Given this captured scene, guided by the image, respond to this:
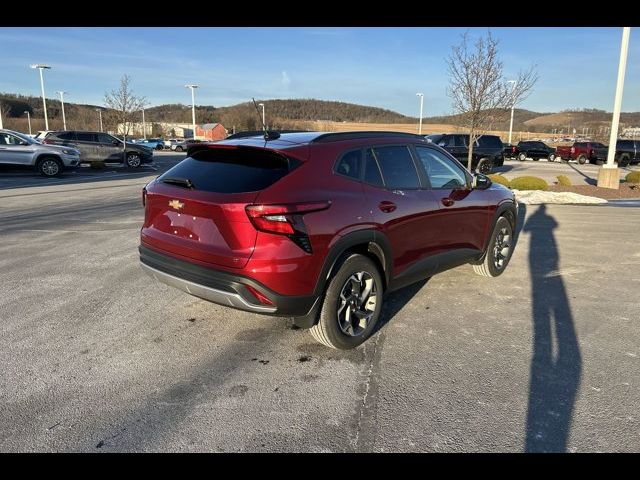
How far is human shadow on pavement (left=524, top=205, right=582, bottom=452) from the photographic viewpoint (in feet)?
8.55

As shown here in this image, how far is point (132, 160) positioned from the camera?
23125 millimetres

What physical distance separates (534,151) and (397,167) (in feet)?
122

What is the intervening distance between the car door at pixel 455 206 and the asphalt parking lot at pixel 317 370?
59 centimetres

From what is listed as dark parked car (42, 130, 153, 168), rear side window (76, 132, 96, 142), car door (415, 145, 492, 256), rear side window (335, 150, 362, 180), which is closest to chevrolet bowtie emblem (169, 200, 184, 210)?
rear side window (335, 150, 362, 180)

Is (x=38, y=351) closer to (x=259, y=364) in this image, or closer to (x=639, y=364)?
(x=259, y=364)

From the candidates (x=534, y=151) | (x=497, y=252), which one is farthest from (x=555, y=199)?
(x=534, y=151)

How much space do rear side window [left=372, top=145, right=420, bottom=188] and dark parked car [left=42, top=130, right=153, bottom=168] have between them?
70.5ft

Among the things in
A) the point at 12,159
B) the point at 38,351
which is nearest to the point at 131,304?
the point at 38,351

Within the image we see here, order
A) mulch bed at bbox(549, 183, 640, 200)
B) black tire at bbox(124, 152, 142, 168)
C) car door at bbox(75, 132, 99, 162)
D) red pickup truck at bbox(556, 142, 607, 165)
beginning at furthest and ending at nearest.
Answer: red pickup truck at bbox(556, 142, 607, 165), black tire at bbox(124, 152, 142, 168), car door at bbox(75, 132, 99, 162), mulch bed at bbox(549, 183, 640, 200)

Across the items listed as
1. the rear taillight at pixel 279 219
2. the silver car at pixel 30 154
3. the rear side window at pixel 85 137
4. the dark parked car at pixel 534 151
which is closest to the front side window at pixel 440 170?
the rear taillight at pixel 279 219

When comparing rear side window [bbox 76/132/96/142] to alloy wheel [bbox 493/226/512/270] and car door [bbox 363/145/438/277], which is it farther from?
car door [bbox 363/145/438/277]

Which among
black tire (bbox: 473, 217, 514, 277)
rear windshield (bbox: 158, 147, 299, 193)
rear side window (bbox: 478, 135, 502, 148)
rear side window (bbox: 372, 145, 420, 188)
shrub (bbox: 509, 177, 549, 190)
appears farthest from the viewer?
rear side window (bbox: 478, 135, 502, 148)

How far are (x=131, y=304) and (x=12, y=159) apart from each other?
16.3 metres
